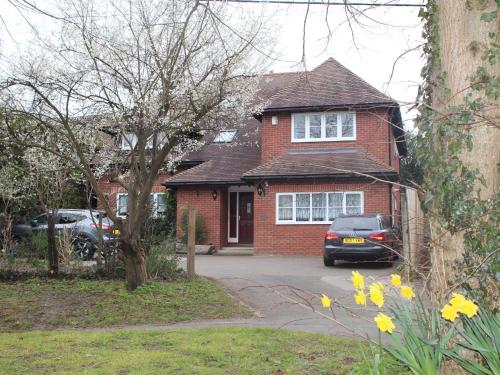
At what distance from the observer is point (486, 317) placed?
3488 millimetres

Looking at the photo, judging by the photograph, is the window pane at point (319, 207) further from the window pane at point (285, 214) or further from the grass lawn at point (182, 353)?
the grass lawn at point (182, 353)

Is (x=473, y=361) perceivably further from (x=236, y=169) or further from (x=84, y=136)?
(x=236, y=169)

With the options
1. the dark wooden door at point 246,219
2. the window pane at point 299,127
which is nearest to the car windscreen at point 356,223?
the window pane at point 299,127

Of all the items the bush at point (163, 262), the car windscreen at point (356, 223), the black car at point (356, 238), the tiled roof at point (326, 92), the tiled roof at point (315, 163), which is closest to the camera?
the bush at point (163, 262)

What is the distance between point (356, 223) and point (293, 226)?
503cm

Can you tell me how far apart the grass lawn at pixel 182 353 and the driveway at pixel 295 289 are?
35 cm

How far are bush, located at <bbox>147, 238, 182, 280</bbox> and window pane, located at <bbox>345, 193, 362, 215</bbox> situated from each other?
9.38m

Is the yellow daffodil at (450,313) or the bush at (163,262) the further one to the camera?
the bush at (163,262)

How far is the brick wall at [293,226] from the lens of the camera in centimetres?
1894

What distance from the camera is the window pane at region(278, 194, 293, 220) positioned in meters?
19.7

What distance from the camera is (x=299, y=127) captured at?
20422 millimetres

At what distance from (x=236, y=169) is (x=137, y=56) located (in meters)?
11.9

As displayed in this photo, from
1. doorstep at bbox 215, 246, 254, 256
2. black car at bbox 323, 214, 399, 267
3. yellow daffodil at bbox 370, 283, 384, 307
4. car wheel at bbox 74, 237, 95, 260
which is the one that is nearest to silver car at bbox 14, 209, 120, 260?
car wheel at bbox 74, 237, 95, 260

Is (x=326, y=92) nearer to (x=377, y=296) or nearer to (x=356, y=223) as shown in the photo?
(x=356, y=223)
